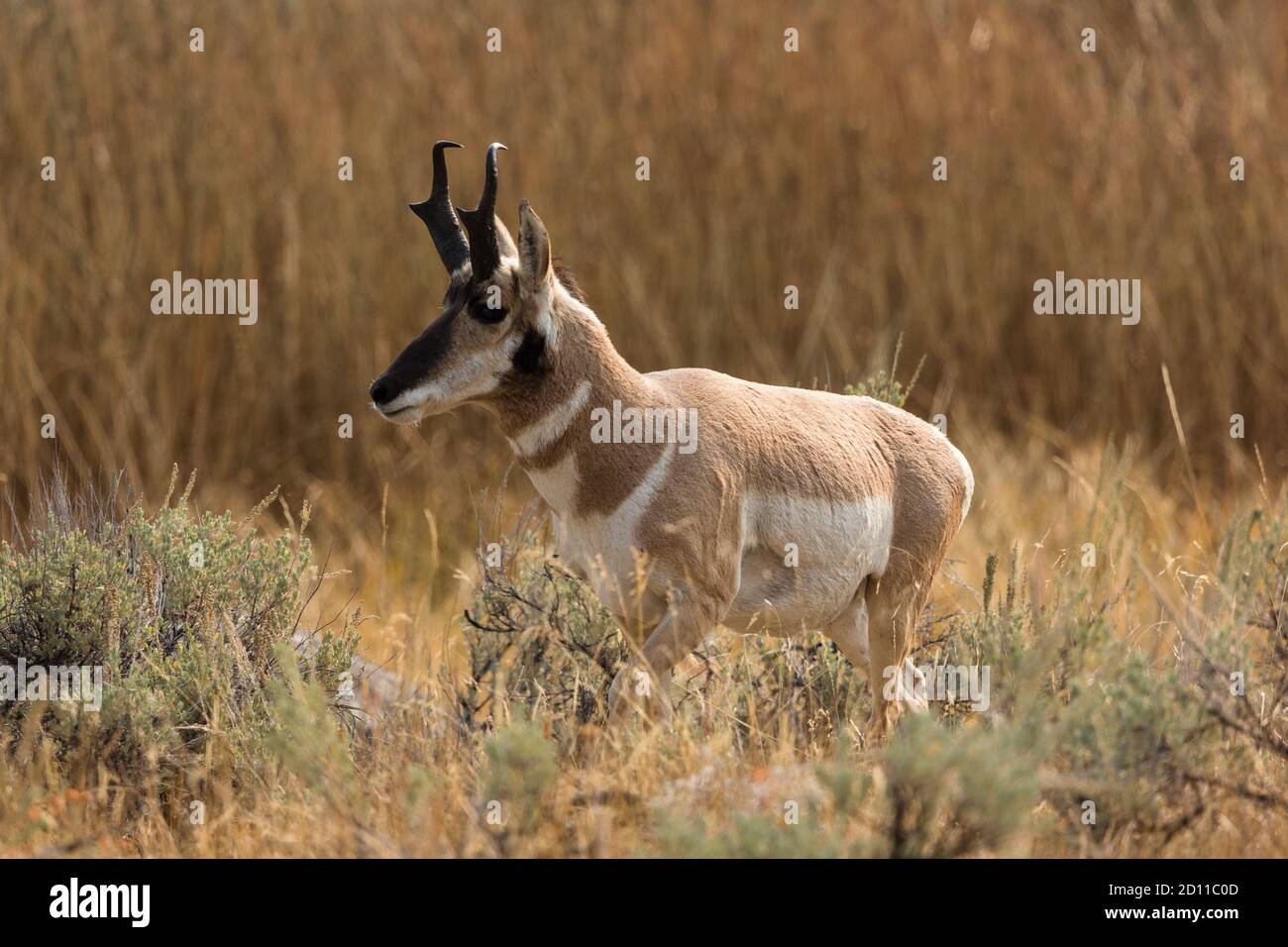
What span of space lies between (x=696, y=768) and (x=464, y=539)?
590 cm

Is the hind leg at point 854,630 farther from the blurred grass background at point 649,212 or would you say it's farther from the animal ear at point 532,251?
the blurred grass background at point 649,212

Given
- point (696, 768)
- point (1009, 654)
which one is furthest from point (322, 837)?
point (1009, 654)

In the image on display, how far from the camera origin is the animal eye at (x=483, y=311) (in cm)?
442

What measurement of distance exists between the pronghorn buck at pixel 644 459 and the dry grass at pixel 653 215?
531cm

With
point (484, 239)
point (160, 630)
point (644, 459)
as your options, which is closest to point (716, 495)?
point (644, 459)

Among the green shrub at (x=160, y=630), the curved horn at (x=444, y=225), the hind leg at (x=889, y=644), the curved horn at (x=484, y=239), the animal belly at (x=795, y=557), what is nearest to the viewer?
the curved horn at (x=484, y=239)

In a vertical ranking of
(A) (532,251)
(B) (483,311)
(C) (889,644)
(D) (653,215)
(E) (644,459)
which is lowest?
(C) (889,644)

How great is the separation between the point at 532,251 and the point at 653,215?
7.20m

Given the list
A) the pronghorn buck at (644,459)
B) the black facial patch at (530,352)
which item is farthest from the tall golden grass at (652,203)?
the black facial patch at (530,352)

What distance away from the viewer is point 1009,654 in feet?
17.1

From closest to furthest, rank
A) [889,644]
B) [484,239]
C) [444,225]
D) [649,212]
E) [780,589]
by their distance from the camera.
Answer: [484,239] < [444,225] < [780,589] < [889,644] < [649,212]

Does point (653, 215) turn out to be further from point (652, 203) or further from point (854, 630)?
point (854, 630)

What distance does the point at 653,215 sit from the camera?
37.8ft
